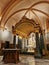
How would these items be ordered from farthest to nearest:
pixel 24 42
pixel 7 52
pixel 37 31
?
pixel 24 42 < pixel 37 31 < pixel 7 52

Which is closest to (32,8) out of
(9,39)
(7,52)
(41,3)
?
(41,3)

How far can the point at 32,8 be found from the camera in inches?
465

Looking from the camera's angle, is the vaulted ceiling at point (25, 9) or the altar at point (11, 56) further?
the vaulted ceiling at point (25, 9)

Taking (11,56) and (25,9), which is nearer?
(11,56)

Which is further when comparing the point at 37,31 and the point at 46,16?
the point at 46,16

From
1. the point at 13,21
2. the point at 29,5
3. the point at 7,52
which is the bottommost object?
the point at 7,52

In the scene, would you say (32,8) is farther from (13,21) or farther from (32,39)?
(32,39)

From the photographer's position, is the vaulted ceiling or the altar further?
the vaulted ceiling

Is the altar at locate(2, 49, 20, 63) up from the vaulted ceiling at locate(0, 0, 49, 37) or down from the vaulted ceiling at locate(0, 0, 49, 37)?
down

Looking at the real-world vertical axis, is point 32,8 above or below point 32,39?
above

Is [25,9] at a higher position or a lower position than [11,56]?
higher

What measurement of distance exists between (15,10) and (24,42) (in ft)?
21.6

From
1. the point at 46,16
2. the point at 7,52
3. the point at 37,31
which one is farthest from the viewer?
the point at 46,16

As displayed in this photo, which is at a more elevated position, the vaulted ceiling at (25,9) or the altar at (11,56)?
the vaulted ceiling at (25,9)
